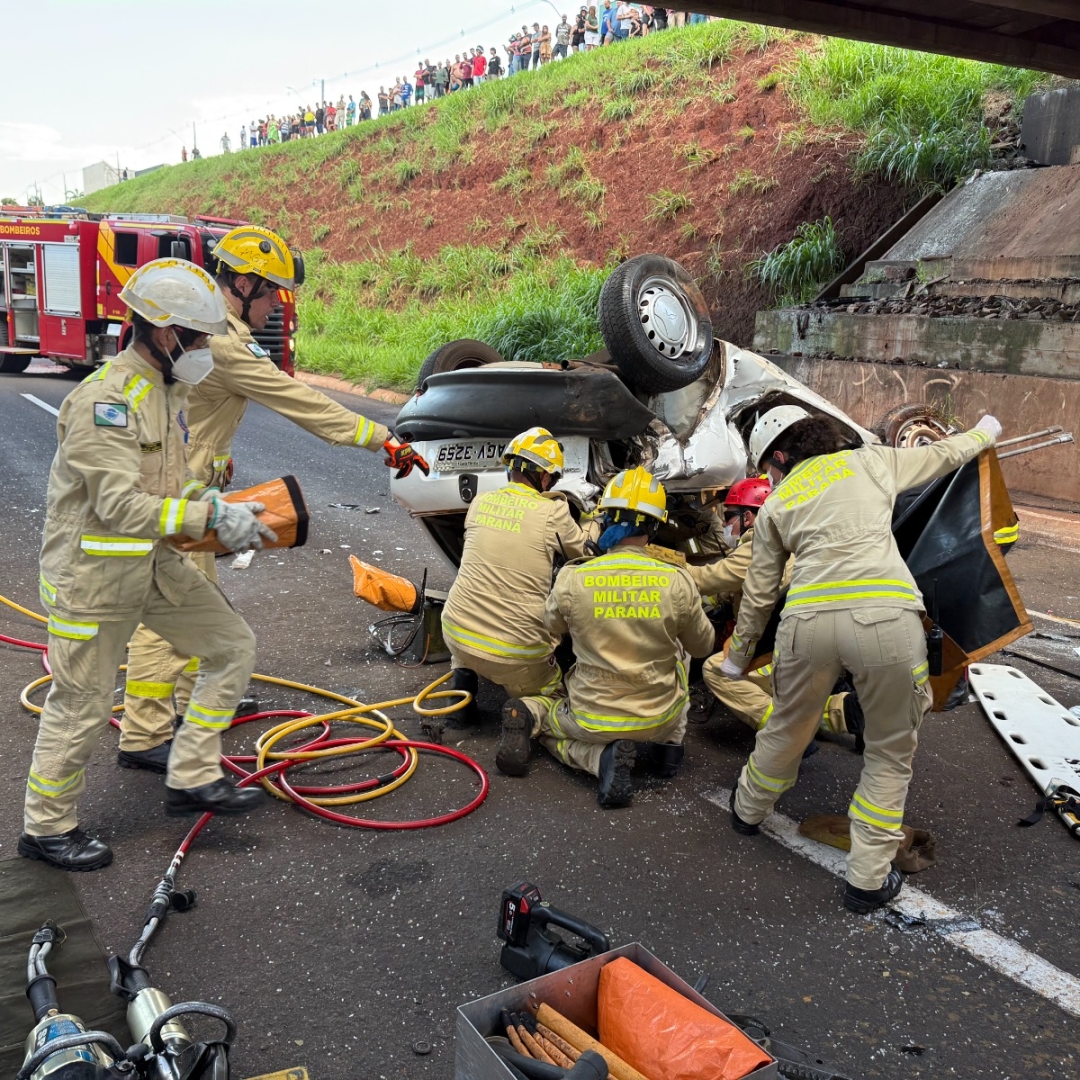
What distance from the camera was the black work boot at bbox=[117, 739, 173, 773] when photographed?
4066mm

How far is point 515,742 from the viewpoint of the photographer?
160 inches

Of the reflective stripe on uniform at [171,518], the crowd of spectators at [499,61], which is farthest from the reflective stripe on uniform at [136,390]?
the crowd of spectators at [499,61]

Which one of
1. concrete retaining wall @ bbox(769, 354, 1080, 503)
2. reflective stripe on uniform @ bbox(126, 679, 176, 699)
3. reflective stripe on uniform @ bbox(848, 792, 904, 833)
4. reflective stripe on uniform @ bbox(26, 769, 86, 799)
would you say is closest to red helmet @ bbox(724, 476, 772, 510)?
reflective stripe on uniform @ bbox(848, 792, 904, 833)

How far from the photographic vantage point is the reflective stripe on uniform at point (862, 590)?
10.7 ft

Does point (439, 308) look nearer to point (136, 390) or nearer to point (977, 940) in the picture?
point (136, 390)

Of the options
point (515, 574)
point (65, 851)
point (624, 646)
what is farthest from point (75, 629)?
point (624, 646)

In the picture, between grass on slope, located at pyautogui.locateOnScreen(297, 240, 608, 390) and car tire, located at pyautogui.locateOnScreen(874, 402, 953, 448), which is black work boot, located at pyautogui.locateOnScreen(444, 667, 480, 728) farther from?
grass on slope, located at pyautogui.locateOnScreen(297, 240, 608, 390)

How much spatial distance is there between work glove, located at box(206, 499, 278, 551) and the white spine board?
121 inches

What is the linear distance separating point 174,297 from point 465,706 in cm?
211

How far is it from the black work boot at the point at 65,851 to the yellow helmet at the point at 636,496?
Result: 2.12m

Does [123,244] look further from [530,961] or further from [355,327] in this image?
[530,961]

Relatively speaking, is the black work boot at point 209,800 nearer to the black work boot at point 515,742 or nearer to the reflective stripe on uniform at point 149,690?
the reflective stripe on uniform at point 149,690

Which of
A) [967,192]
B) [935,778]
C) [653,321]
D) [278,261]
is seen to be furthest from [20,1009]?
[967,192]

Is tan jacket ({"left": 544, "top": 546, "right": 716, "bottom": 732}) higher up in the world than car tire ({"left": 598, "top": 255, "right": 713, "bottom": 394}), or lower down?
lower down
